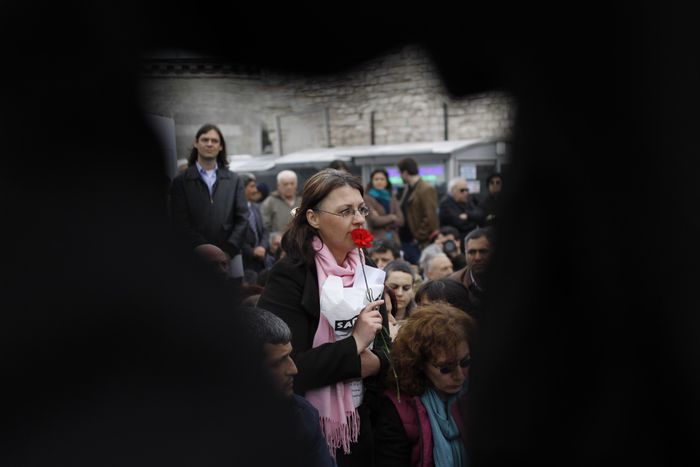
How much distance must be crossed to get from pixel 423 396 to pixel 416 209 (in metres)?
3.86

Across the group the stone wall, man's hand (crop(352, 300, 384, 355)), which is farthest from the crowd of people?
the stone wall

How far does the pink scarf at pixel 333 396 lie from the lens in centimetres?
175

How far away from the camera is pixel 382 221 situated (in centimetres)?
573

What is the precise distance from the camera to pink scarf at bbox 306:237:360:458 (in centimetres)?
175

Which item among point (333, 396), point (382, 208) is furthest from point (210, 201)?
point (382, 208)

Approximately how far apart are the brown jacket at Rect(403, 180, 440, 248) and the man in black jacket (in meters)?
3.95

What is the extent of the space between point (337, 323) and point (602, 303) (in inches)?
42.8

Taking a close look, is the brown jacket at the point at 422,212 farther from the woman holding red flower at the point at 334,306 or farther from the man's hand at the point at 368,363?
the man's hand at the point at 368,363

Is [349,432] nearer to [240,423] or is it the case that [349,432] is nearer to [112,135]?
[240,423]

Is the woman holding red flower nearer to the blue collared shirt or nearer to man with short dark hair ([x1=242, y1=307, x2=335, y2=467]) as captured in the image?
man with short dark hair ([x1=242, y1=307, x2=335, y2=467])

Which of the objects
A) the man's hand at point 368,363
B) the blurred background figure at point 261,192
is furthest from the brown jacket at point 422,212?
the man's hand at point 368,363

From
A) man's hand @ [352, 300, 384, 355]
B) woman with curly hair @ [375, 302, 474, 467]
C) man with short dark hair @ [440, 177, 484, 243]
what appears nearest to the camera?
man's hand @ [352, 300, 384, 355]

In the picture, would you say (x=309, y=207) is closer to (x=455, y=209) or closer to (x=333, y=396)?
(x=333, y=396)

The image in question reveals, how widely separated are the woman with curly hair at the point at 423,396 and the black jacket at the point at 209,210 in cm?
63
